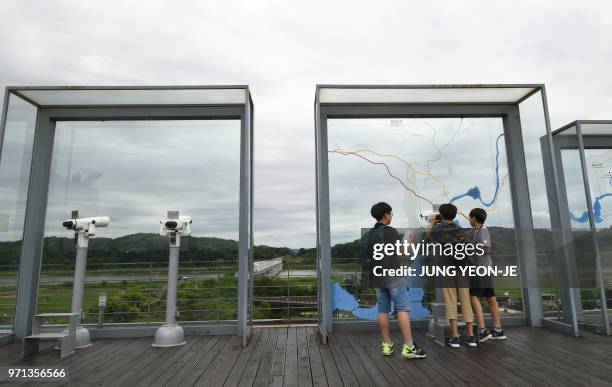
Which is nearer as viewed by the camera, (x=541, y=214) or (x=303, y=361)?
(x=303, y=361)

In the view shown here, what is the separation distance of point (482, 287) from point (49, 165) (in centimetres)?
528

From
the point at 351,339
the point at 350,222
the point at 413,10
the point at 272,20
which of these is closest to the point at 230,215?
the point at 350,222

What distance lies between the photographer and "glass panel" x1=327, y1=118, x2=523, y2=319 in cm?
397

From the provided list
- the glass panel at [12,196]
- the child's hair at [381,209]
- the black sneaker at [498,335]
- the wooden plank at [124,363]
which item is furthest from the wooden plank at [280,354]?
the glass panel at [12,196]

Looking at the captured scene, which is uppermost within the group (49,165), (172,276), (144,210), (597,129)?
(597,129)

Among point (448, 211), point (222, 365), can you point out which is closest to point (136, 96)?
point (222, 365)

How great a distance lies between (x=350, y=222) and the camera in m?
4.05

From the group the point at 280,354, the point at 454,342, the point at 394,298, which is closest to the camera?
the point at 394,298

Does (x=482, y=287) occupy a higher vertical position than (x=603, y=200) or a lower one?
lower

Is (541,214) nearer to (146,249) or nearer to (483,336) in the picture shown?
(483,336)

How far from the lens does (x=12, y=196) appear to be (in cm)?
356

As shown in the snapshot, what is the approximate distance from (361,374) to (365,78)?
4.75 meters

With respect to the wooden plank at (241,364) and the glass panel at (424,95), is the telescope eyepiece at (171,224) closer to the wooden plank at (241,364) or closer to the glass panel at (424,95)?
the wooden plank at (241,364)

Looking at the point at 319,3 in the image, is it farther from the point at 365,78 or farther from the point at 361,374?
the point at 361,374
